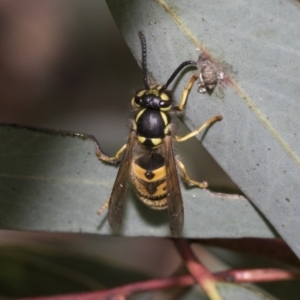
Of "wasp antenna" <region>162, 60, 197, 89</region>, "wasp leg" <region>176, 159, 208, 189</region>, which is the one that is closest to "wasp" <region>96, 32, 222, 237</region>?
"wasp leg" <region>176, 159, 208, 189</region>

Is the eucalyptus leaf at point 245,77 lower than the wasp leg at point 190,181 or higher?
higher

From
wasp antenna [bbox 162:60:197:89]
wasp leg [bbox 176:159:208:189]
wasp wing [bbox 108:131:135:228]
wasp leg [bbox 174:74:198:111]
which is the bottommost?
wasp wing [bbox 108:131:135:228]

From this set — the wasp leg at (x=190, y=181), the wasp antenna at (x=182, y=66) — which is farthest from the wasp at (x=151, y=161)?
the wasp antenna at (x=182, y=66)

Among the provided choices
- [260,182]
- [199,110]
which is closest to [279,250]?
[260,182]

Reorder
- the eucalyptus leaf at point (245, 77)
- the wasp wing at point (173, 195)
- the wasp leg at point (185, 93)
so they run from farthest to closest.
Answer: the wasp wing at point (173, 195) < the wasp leg at point (185, 93) < the eucalyptus leaf at point (245, 77)

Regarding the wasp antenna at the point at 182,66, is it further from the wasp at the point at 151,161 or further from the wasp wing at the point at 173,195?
the wasp wing at the point at 173,195

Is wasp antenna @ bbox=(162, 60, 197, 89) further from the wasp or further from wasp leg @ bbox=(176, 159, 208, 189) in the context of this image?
wasp leg @ bbox=(176, 159, 208, 189)
